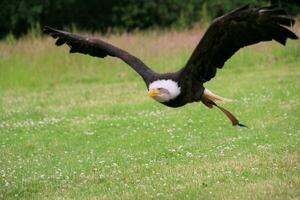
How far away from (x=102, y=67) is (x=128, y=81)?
125 centimetres

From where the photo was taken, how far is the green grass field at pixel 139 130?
22.6 feet

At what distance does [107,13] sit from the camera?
2998cm

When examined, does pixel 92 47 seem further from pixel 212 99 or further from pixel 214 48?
pixel 214 48

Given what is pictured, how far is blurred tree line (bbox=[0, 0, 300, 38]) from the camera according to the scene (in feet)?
91.2

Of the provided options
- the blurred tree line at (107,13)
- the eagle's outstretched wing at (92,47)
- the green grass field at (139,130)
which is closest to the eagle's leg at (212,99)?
the green grass field at (139,130)

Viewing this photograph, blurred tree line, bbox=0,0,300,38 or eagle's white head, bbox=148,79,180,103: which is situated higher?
eagle's white head, bbox=148,79,180,103

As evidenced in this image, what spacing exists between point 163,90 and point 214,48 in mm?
670

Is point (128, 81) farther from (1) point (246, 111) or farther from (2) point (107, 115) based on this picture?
(1) point (246, 111)

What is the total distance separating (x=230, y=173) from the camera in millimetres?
6977

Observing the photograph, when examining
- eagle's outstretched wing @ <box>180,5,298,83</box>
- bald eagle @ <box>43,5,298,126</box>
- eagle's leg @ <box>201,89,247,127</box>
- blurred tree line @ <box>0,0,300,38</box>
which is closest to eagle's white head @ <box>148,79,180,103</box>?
bald eagle @ <box>43,5,298,126</box>

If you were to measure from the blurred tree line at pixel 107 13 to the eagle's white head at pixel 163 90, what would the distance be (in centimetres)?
2040

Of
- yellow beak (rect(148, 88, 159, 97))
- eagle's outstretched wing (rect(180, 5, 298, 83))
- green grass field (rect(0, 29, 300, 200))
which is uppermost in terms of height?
eagle's outstretched wing (rect(180, 5, 298, 83))

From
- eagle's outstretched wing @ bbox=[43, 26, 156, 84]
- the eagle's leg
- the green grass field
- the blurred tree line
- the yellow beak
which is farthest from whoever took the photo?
the blurred tree line

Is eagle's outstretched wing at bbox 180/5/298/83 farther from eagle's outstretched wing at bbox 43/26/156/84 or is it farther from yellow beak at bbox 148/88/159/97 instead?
eagle's outstretched wing at bbox 43/26/156/84
